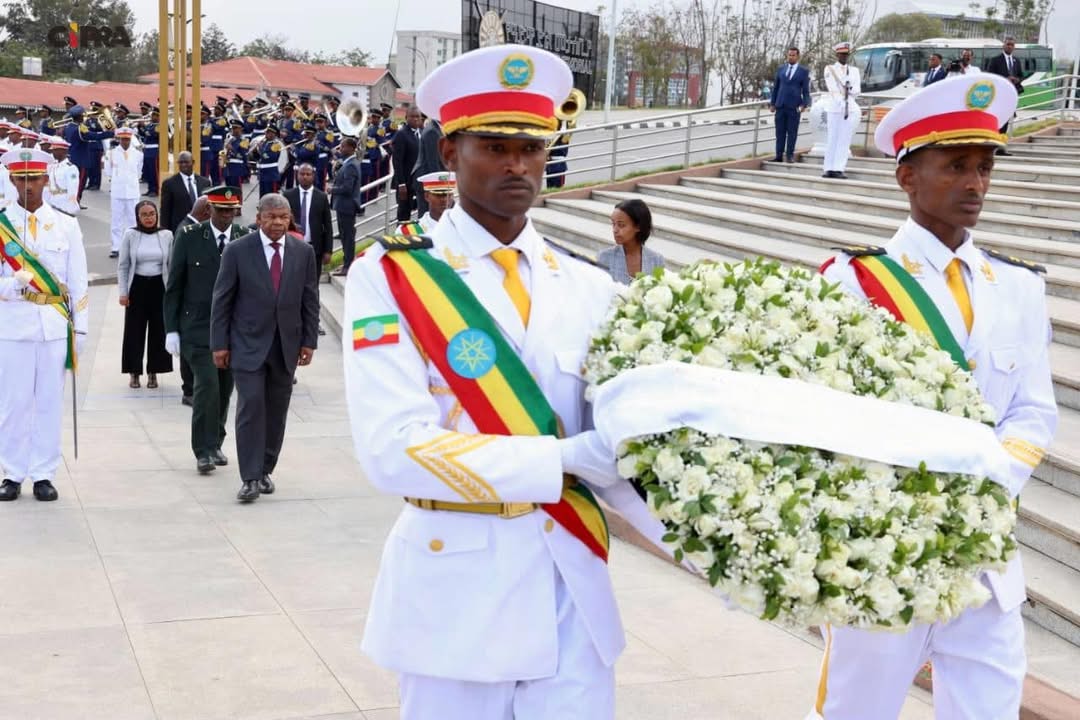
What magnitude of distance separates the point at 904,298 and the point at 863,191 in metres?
13.3

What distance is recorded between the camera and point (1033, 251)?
11742 mm

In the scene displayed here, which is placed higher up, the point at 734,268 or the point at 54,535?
the point at 734,268

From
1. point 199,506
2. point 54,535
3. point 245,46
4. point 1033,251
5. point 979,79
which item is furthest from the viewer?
point 245,46

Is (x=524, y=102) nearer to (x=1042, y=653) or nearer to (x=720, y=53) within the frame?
(x=1042, y=653)

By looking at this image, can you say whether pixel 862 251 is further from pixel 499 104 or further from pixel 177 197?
pixel 177 197

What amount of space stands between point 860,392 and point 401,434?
3.33 feet

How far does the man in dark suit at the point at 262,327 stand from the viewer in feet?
30.1

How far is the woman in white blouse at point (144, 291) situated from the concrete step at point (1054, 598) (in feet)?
28.9

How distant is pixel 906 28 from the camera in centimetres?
6625

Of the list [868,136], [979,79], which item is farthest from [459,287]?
[868,136]

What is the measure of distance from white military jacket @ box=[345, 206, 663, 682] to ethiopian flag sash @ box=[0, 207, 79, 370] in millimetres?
6130

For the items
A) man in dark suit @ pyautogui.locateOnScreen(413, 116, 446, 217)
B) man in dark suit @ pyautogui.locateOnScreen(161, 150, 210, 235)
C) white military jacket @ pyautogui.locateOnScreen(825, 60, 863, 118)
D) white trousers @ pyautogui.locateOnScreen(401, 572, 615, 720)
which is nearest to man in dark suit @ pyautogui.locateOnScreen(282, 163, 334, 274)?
man in dark suit @ pyautogui.locateOnScreen(161, 150, 210, 235)

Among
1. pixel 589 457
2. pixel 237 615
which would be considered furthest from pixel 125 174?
pixel 589 457

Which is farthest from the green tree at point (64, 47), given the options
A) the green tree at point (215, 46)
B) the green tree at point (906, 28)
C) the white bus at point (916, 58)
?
the white bus at point (916, 58)
